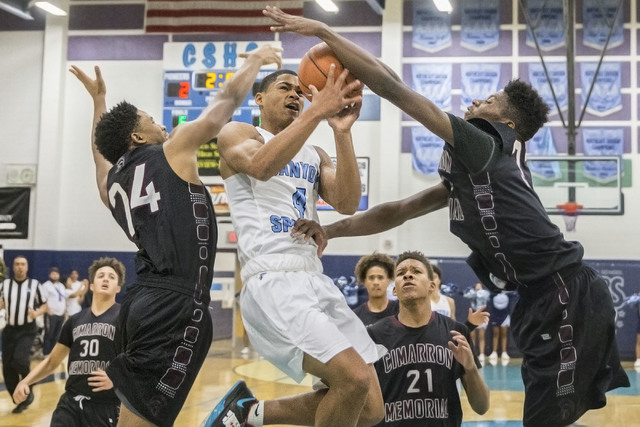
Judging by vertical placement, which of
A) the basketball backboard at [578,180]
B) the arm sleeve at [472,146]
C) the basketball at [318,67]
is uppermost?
the basketball backboard at [578,180]

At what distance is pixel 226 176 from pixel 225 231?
45.2 feet

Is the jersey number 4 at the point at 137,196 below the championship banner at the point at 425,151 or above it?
below

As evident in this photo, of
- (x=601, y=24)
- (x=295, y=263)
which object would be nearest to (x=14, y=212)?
(x=601, y=24)

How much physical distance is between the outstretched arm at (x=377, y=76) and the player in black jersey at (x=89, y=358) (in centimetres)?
281

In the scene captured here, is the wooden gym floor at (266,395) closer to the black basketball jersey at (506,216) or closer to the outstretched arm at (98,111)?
the outstretched arm at (98,111)

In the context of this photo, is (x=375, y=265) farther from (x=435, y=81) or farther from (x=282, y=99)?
(x=435, y=81)

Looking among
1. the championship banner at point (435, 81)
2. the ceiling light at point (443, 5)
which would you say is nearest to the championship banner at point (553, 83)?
the championship banner at point (435, 81)

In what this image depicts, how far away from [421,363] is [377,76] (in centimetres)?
205

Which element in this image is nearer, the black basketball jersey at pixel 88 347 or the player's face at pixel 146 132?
the player's face at pixel 146 132

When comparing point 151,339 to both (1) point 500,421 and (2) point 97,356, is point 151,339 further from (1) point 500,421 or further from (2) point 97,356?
(1) point 500,421

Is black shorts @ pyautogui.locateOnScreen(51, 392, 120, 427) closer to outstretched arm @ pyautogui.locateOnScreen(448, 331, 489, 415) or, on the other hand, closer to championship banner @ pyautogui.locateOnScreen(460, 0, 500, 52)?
outstretched arm @ pyautogui.locateOnScreen(448, 331, 489, 415)

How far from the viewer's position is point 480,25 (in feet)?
57.7

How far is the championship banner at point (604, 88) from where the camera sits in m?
16.9

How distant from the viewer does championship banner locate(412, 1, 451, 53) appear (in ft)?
58.1
